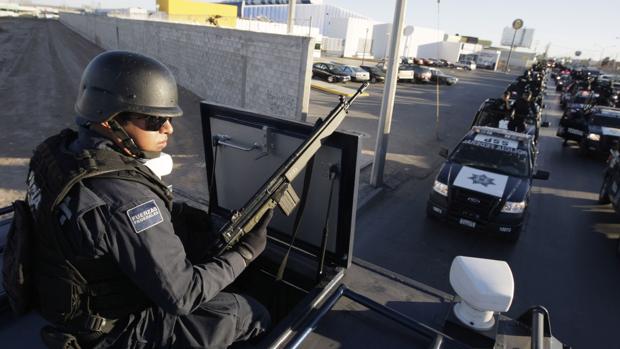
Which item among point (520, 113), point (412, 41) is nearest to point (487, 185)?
point (520, 113)

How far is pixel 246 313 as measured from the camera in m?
2.12

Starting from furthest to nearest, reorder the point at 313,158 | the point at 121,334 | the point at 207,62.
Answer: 1. the point at 207,62
2. the point at 313,158
3. the point at 121,334

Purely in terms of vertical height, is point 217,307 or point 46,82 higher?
point 217,307

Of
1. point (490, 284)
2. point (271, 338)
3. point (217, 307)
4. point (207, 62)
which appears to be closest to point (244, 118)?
point (217, 307)

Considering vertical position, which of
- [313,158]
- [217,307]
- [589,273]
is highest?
[313,158]

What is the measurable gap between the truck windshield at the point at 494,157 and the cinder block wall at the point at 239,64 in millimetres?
3741

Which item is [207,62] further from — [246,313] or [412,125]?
[246,313]

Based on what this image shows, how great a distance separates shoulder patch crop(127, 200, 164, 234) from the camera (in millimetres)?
1545

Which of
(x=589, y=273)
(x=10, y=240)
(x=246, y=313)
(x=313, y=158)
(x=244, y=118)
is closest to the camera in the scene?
(x=10, y=240)

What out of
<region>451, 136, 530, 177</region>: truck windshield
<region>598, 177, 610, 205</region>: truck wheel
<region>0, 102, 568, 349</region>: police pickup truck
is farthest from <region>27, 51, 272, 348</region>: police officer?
<region>598, 177, 610, 205</region>: truck wheel

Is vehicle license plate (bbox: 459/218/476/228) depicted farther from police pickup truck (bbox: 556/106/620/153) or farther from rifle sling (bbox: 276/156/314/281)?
police pickup truck (bbox: 556/106/620/153)

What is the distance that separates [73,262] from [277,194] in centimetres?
101

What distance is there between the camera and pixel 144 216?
158 centimetres

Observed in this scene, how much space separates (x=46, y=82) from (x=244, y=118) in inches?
704
